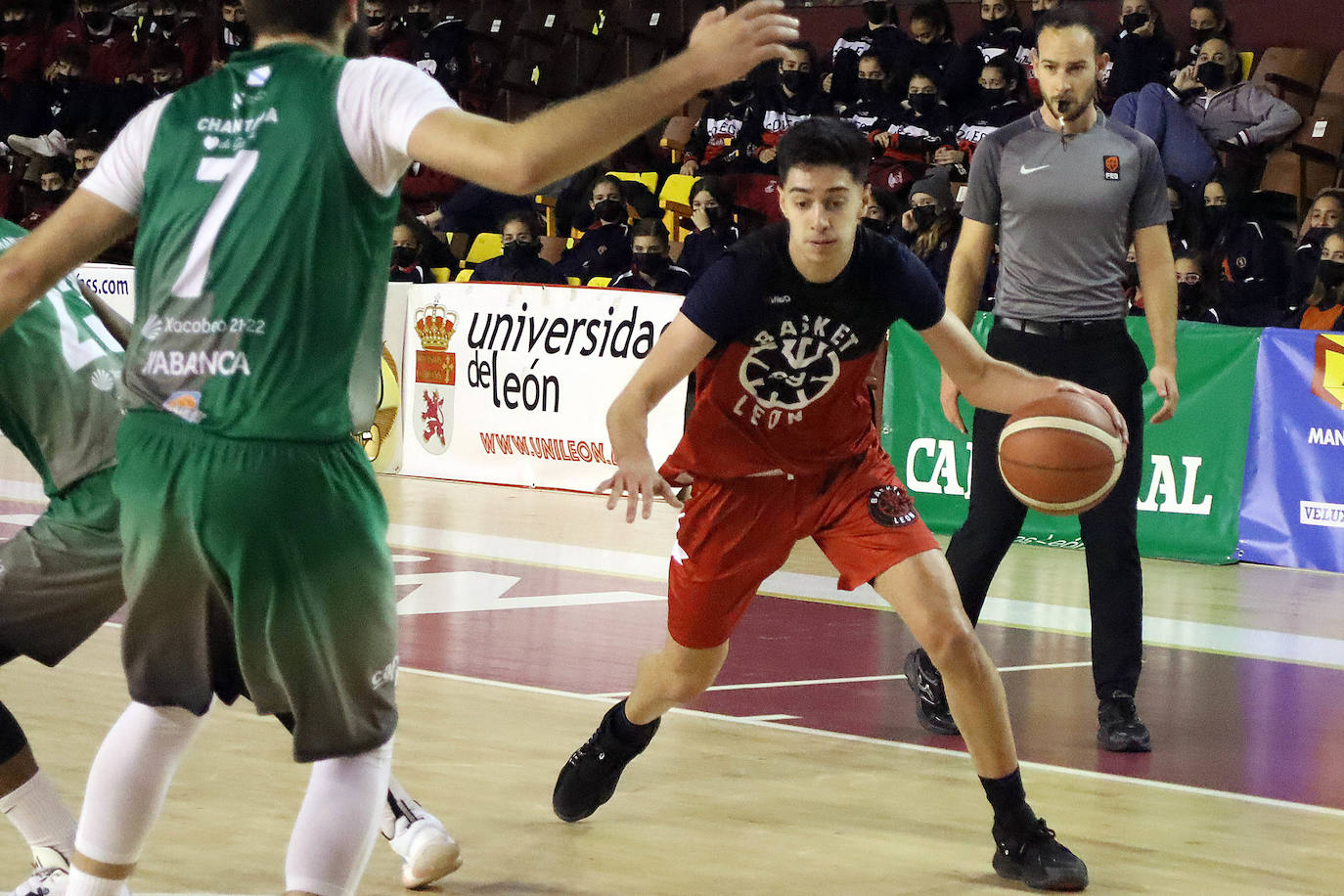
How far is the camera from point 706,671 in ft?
14.9

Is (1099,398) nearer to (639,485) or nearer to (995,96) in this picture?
(639,485)

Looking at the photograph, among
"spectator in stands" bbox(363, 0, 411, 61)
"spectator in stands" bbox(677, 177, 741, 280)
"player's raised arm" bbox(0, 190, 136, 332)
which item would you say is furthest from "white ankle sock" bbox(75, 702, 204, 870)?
"spectator in stands" bbox(363, 0, 411, 61)

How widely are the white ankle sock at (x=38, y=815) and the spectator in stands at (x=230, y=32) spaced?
17.9 m

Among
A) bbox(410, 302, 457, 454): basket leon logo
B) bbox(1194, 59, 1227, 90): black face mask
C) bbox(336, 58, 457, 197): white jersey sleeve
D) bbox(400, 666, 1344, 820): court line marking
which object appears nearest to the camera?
bbox(336, 58, 457, 197): white jersey sleeve

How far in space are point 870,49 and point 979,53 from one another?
107cm

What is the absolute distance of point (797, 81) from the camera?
1596cm

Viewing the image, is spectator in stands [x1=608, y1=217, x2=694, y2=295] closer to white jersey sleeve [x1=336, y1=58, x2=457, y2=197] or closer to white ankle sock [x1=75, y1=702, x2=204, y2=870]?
white ankle sock [x1=75, y1=702, x2=204, y2=870]

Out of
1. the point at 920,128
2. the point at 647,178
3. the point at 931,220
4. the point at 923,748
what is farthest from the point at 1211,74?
the point at 923,748

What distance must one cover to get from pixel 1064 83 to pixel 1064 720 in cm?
212

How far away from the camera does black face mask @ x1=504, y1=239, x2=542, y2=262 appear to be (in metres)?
14.4

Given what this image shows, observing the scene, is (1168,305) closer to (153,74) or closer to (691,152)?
(691,152)

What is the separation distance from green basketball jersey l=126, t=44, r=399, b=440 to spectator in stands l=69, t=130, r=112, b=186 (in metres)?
16.6

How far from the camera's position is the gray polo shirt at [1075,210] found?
5902mm

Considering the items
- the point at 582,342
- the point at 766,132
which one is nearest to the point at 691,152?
the point at 766,132
